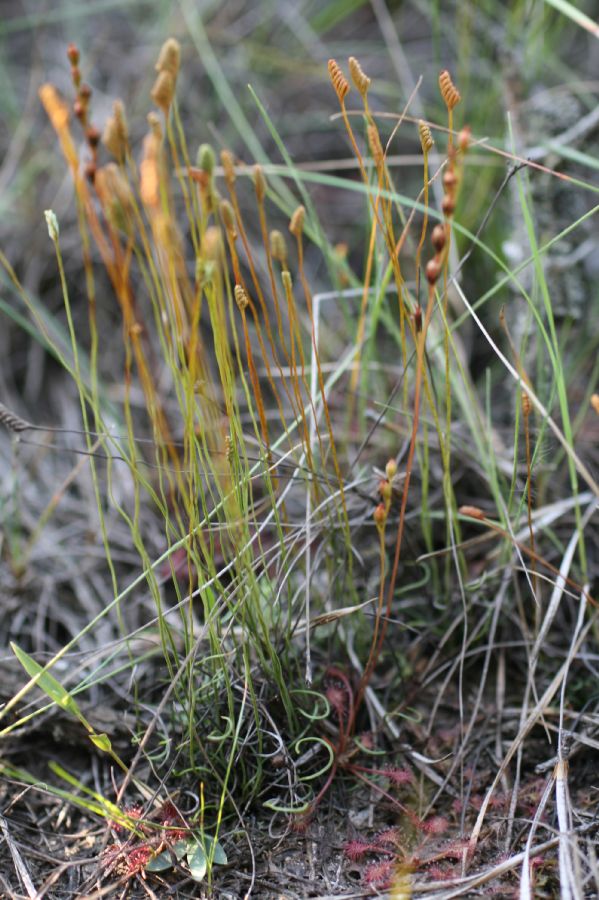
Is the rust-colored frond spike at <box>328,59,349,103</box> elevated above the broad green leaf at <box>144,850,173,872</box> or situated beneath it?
elevated above

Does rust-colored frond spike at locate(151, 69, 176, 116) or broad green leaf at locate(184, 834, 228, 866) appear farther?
broad green leaf at locate(184, 834, 228, 866)

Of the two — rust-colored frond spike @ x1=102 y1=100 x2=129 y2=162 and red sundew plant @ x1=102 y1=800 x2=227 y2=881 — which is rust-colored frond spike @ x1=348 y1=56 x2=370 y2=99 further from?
red sundew plant @ x1=102 y1=800 x2=227 y2=881

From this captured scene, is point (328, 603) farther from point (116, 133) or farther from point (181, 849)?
point (116, 133)

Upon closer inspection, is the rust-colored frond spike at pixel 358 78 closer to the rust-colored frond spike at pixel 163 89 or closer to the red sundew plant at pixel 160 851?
the rust-colored frond spike at pixel 163 89

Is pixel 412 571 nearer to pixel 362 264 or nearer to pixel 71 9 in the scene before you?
pixel 362 264

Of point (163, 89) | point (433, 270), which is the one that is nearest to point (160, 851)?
point (433, 270)

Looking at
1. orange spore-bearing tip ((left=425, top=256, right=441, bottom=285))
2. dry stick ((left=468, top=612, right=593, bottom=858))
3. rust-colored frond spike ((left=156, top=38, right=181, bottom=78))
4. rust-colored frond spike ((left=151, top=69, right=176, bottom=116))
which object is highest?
rust-colored frond spike ((left=156, top=38, right=181, bottom=78))

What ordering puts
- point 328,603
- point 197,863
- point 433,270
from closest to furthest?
point 433,270 < point 197,863 < point 328,603

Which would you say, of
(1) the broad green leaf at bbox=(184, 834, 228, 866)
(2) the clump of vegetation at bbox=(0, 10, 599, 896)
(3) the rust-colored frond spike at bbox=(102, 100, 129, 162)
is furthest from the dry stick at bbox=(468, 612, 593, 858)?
(3) the rust-colored frond spike at bbox=(102, 100, 129, 162)
